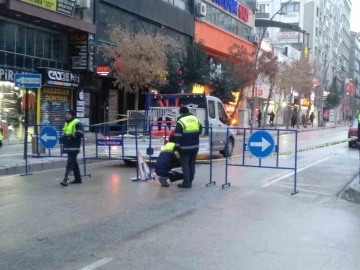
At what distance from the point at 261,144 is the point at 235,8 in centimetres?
3602

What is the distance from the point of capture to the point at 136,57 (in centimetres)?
2572

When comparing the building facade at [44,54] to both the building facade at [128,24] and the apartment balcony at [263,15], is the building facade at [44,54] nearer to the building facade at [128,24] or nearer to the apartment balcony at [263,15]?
the building facade at [128,24]

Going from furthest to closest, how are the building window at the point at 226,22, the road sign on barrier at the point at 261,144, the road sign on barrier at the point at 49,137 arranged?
the building window at the point at 226,22 → the road sign on barrier at the point at 49,137 → the road sign on barrier at the point at 261,144

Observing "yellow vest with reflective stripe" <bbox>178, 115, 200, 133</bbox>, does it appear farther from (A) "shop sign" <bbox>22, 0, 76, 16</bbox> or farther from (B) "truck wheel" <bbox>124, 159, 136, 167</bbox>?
(A) "shop sign" <bbox>22, 0, 76, 16</bbox>

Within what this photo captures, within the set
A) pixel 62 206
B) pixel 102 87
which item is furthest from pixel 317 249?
pixel 102 87

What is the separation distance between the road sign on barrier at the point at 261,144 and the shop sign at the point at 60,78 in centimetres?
1520

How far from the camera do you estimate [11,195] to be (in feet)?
34.3

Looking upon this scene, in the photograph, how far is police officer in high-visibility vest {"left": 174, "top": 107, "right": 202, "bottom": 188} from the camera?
37.0 feet

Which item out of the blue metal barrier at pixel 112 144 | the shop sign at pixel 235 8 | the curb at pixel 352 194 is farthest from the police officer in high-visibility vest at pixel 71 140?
the shop sign at pixel 235 8

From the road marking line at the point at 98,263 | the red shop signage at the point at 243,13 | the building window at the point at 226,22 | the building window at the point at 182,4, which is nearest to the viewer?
the road marking line at the point at 98,263

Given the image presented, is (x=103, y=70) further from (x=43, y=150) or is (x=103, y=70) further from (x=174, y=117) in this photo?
(x=43, y=150)

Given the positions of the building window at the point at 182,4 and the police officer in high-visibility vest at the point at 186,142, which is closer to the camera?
the police officer in high-visibility vest at the point at 186,142

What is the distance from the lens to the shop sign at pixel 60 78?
79.6 feet

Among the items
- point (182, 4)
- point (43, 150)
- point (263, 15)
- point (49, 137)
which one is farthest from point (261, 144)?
point (263, 15)
